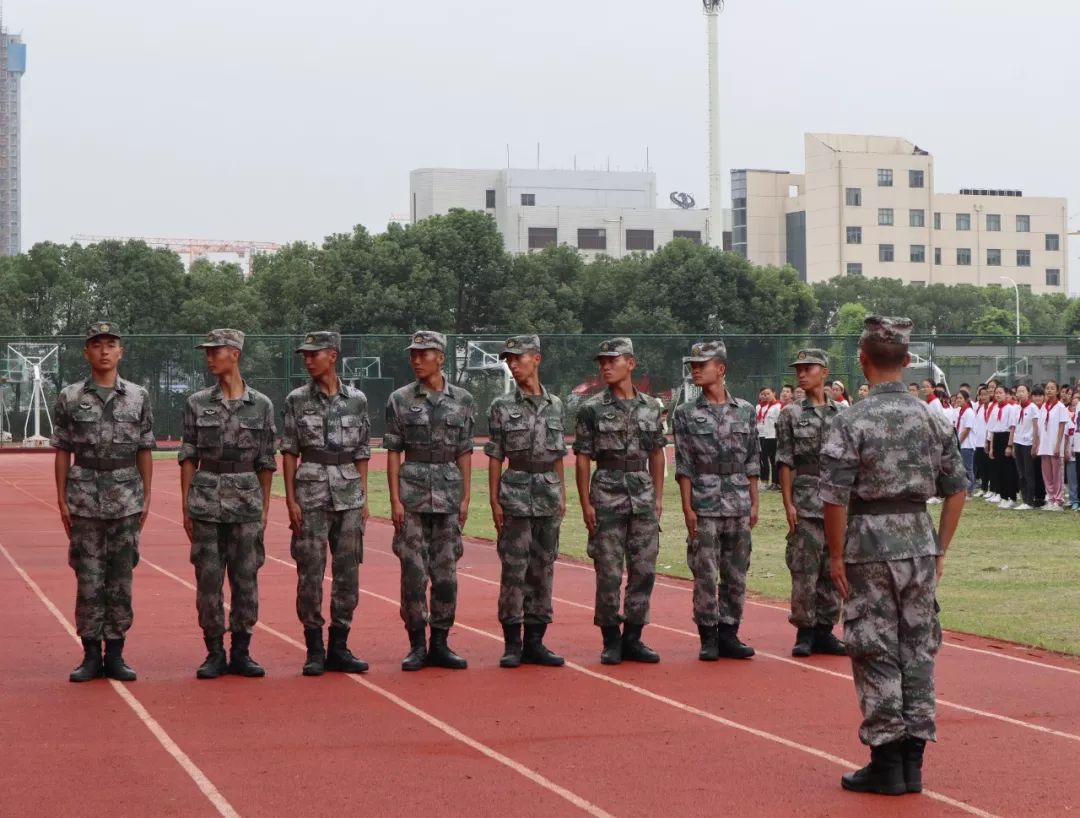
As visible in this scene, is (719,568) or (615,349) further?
(719,568)

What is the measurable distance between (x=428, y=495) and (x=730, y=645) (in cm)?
210

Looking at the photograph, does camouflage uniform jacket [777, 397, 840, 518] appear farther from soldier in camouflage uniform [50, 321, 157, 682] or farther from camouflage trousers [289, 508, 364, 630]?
soldier in camouflage uniform [50, 321, 157, 682]

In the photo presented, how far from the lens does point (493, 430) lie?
9867 millimetres

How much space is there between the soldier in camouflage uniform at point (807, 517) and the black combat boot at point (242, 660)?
3.32 m

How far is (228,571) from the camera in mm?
9398

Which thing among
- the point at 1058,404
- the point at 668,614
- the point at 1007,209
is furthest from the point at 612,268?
the point at 1007,209

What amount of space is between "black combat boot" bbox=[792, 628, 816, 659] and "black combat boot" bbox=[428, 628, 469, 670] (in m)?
2.09

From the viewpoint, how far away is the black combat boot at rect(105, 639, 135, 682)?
922 centimetres

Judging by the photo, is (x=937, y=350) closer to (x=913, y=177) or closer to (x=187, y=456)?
(x=187, y=456)

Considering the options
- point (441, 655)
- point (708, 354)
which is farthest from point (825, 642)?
point (441, 655)

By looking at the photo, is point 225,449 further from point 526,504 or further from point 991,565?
point 991,565

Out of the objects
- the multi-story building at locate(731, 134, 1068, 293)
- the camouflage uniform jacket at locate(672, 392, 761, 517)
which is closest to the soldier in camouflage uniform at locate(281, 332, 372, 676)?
the camouflage uniform jacket at locate(672, 392, 761, 517)

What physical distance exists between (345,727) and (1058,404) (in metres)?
16.2

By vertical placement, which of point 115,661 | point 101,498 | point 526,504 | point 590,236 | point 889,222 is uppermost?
point 889,222
